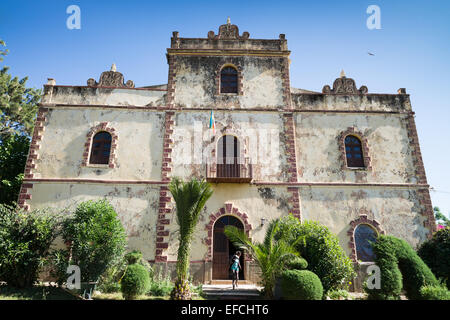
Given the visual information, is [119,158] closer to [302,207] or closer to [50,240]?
[50,240]

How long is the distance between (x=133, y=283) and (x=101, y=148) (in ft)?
Result: 25.3

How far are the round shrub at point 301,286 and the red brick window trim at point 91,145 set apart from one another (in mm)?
9621

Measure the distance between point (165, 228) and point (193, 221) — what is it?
333 centimetres

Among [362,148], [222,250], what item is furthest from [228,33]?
[222,250]

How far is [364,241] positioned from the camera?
13.6 metres

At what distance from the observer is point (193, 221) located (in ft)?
34.9

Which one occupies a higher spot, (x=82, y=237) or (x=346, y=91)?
(x=346, y=91)

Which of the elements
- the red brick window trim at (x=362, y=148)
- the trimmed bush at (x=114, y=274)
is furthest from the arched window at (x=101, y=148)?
the red brick window trim at (x=362, y=148)

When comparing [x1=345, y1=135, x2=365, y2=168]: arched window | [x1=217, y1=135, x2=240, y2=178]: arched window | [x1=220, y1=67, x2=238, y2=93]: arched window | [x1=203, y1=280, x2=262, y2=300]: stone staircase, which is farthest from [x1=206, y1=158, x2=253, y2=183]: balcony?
[x1=345, y1=135, x2=365, y2=168]: arched window

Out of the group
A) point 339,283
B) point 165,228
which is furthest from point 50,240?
point 339,283

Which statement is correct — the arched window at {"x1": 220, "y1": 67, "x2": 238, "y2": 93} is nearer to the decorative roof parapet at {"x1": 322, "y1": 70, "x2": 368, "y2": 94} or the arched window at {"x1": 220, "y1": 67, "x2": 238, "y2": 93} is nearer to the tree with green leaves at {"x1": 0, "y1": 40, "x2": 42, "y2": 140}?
the decorative roof parapet at {"x1": 322, "y1": 70, "x2": 368, "y2": 94}

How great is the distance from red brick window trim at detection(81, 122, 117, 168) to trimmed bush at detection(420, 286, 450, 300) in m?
13.1

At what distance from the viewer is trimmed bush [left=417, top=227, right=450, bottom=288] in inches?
438

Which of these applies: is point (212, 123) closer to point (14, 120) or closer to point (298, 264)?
point (298, 264)
